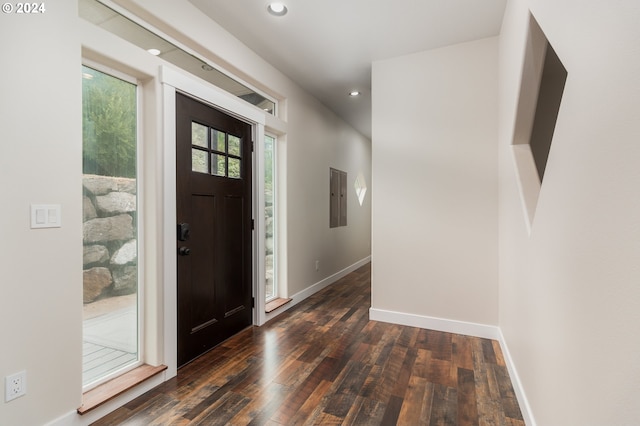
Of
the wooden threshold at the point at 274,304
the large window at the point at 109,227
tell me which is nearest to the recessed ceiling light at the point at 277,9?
the large window at the point at 109,227

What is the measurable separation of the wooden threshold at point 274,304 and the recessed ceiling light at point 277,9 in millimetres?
2792

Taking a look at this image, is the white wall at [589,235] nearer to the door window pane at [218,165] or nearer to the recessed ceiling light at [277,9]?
the recessed ceiling light at [277,9]

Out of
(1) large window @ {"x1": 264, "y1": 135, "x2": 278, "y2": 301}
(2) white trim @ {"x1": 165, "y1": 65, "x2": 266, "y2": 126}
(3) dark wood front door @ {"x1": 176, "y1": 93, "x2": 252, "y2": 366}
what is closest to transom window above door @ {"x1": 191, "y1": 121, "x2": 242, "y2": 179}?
(3) dark wood front door @ {"x1": 176, "y1": 93, "x2": 252, "y2": 366}

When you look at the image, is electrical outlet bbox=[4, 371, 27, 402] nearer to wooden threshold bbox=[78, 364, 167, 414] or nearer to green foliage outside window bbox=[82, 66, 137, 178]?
wooden threshold bbox=[78, 364, 167, 414]

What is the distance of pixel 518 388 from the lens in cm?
197

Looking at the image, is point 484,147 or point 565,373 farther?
point 484,147

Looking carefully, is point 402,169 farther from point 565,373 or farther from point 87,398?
point 87,398

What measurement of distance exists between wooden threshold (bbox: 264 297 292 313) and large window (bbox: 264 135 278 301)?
0.07m

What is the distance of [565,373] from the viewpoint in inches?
47.8

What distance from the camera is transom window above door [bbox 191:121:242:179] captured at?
2555mm

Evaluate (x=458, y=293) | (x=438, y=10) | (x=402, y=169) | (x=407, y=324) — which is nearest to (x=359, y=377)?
(x=407, y=324)

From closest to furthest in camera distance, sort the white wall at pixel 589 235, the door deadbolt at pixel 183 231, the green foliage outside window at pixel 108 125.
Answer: the white wall at pixel 589 235 → the green foliage outside window at pixel 108 125 → the door deadbolt at pixel 183 231

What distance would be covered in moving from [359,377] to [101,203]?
6.88ft

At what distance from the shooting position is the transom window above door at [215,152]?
2.55 metres
